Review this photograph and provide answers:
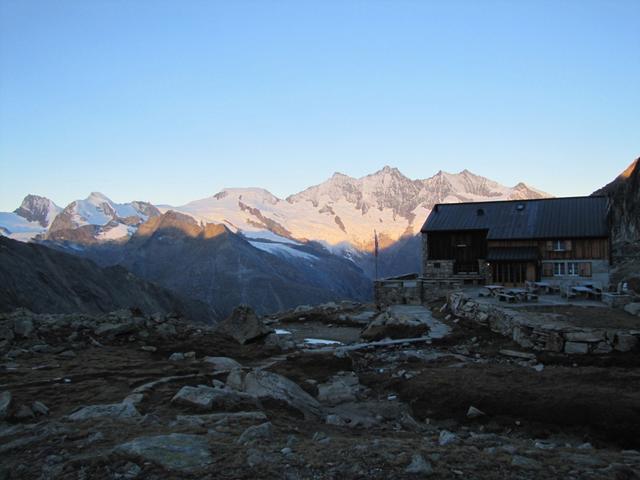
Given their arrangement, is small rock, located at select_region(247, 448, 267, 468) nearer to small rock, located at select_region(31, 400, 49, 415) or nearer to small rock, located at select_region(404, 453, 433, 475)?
small rock, located at select_region(404, 453, 433, 475)

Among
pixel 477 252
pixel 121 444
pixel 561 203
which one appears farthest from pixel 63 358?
pixel 561 203

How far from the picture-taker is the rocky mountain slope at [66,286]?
5563 cm

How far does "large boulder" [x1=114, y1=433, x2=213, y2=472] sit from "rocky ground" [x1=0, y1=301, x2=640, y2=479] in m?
0.03

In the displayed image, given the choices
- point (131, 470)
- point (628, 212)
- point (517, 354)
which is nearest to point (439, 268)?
point (517, 354)

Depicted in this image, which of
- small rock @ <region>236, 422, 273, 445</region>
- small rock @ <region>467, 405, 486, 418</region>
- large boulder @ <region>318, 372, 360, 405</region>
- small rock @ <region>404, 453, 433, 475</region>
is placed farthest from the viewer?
large boulder @ <region>318, 372, 360, 405</region>

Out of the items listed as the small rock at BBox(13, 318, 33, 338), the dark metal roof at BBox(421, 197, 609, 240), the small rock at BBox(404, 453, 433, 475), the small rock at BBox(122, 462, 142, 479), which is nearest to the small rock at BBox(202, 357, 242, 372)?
the small rock at BBox(13, 318, 33, 338)

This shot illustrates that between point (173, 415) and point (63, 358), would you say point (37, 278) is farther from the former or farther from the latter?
point (173, 415)

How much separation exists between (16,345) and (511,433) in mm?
16913

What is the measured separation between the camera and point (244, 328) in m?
24.9

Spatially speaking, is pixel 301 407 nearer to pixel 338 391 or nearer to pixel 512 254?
pixel 338 391

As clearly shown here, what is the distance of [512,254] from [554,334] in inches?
938

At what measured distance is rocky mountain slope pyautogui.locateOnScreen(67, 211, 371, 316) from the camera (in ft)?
384

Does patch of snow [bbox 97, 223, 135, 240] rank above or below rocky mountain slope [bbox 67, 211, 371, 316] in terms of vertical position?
above

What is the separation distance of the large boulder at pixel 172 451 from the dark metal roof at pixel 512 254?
35235 mm
